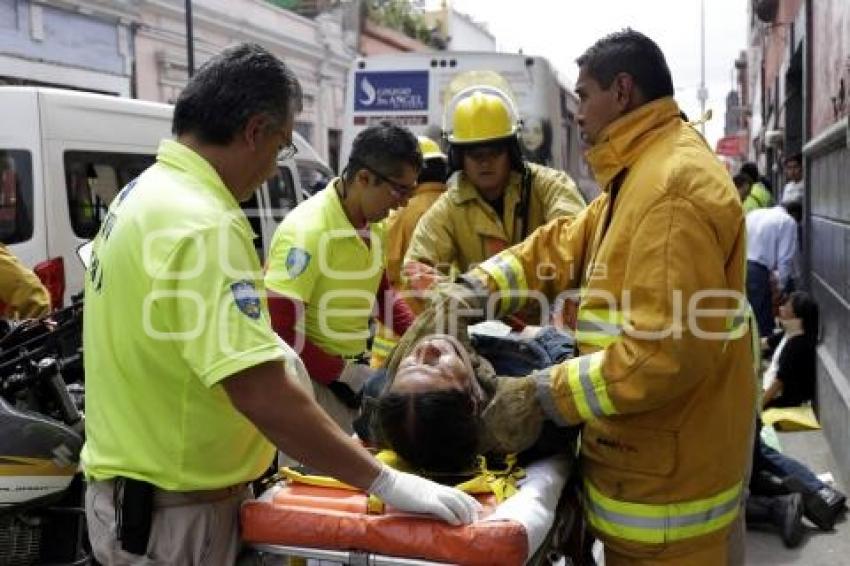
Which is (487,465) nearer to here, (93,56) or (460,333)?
(460,333)

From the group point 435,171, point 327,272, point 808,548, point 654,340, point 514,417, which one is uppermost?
point 435,171

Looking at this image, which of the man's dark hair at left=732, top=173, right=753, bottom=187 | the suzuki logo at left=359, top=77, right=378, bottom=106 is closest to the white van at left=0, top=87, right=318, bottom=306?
the suzuki logo at left=359, top=77, right=378, bottom=106

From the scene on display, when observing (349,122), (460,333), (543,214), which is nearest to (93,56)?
(349,122)

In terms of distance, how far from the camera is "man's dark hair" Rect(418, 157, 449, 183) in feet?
18.4

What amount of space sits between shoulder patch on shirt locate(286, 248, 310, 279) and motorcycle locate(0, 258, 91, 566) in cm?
86

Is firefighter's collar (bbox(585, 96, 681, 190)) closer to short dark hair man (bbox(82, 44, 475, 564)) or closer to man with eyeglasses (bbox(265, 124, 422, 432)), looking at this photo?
short dark hair man (bbox(82, 44, 475, 564))

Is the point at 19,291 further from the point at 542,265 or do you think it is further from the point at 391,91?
the point at 391,91

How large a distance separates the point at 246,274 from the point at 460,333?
103cm

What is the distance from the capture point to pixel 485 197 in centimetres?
386

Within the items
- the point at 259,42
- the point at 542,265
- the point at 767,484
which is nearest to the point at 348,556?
the point at 542,265

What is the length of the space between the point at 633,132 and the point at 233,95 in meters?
1.02

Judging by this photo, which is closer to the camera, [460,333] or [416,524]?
[416,524]

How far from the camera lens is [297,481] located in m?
2.22

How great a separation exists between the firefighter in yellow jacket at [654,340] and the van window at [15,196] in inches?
190
